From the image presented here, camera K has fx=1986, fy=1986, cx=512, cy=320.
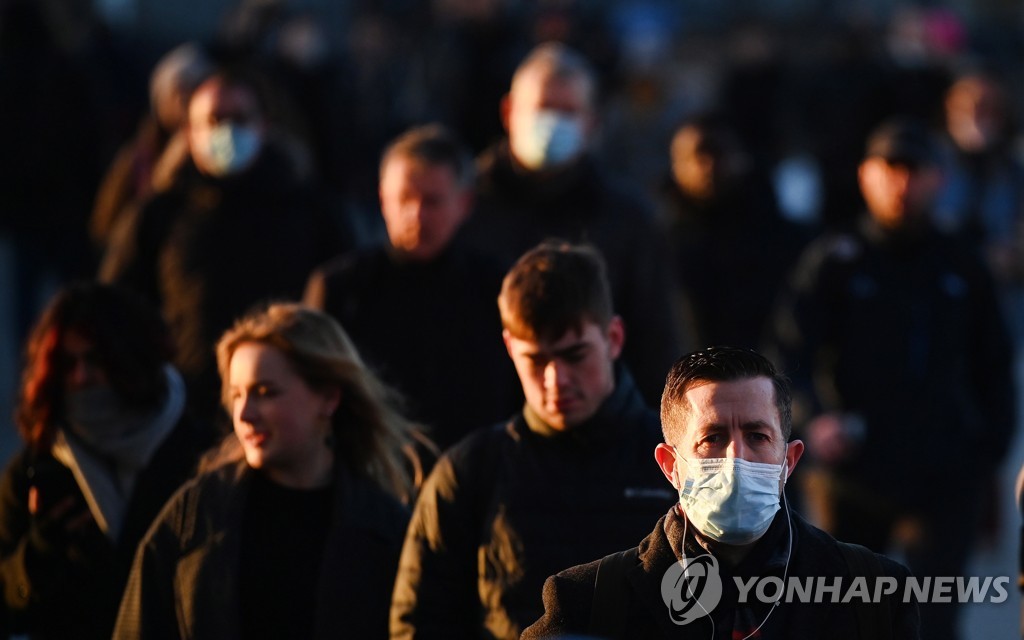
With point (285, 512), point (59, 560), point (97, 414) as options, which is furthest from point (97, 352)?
point (285, 512)

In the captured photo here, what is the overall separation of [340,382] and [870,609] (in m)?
2.01

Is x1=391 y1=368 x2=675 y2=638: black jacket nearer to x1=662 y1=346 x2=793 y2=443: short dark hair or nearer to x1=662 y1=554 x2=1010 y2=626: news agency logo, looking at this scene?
x1=662 y1=346 x2=793 y2=443: short dark hair

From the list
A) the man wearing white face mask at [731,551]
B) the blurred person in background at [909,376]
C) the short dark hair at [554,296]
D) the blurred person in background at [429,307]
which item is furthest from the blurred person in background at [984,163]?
the man wearing white face mask at [731,551]

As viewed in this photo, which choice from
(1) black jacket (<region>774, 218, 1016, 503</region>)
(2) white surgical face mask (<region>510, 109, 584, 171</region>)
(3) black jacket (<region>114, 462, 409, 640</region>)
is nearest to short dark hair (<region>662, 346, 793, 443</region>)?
(3) black jacket (<region>114, 462, 409, 640</region>)

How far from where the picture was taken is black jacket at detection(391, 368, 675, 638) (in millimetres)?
4887

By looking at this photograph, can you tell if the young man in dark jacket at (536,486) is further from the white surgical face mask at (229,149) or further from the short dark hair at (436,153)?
the white surgical face mask at (229,149)

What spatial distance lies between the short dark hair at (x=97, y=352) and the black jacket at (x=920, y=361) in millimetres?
2801

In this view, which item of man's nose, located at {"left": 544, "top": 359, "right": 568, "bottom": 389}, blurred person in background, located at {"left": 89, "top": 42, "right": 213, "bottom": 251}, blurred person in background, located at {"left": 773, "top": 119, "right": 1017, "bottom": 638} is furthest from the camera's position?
blurred person in background, located at {"left": 89, "top": 42, "right": 213, "bottom": 251}

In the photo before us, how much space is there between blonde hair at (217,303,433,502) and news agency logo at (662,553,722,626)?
161cm

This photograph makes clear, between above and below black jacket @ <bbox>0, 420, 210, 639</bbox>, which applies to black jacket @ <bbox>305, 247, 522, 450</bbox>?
above

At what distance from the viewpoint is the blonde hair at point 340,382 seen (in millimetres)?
5418

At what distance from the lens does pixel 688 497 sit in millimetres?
4027

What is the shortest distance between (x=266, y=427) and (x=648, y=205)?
2.99 meters

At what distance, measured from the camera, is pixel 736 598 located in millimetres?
3908
